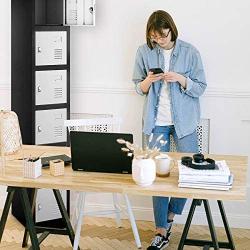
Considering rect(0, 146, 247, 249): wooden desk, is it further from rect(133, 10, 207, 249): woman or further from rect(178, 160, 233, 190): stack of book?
rect(133, 10, 207, 249): woman

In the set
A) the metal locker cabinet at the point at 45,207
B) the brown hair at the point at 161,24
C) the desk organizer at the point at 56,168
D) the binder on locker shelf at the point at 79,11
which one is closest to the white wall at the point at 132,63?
the binder on locker shelf at the point at 79,11

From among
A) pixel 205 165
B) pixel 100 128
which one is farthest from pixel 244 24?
pixel 205 165

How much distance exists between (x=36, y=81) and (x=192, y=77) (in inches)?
45.5

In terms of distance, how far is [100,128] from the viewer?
4.34 meters

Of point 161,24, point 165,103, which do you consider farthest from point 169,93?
point 161,24

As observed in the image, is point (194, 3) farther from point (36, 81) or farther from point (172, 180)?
point (172, 180)

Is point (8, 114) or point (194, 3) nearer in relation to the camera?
point (8, 114)

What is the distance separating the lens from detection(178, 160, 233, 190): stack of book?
305 centimetres

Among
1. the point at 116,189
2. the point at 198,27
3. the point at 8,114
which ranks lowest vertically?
the point at 116,189

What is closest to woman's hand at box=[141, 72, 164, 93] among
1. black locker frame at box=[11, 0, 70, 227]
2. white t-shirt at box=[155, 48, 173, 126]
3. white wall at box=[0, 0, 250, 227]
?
white t-shirt at box=[155, 48, 173, 126]

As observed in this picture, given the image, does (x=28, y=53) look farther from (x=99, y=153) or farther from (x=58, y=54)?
(x=99, y=153)

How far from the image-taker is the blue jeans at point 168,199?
4.38m

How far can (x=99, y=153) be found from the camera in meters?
3.28

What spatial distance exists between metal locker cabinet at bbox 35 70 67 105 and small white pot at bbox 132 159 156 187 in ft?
5.44
